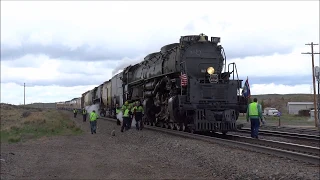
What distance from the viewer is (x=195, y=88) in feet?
54.7

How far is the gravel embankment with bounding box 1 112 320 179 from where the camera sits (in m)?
8.61

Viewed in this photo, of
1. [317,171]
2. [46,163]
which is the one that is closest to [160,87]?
[46,163]

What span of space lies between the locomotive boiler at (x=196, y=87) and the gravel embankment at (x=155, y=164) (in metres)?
2.45

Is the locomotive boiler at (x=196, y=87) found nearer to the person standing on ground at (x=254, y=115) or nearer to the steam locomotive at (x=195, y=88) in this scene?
the steam locomotive at (x=195, y=88)

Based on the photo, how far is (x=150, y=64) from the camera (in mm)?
23000

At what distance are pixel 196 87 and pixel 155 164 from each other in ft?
Answer: 22.5

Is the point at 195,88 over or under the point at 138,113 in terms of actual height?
over

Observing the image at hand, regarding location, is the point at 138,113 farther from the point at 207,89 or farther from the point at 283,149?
the point at 283,149

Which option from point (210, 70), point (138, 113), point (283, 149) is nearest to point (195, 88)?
point (210, 70)

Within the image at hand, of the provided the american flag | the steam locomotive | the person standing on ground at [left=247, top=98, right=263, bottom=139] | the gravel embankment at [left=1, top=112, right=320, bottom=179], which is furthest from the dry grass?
the person standing on ground at [left=247, top=98, right=263, bottom=139]

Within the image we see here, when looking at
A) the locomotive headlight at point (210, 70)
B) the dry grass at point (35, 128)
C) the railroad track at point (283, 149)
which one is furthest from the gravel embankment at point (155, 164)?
the dry grass at point (35, 128)

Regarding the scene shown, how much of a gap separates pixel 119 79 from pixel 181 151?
64.9ft

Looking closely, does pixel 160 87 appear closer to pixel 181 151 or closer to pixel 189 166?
pixel 181 151

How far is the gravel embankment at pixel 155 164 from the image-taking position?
28.2 feet
